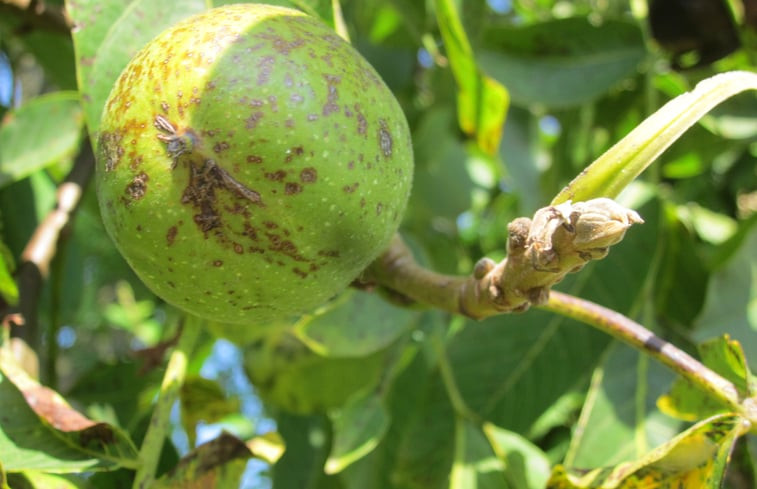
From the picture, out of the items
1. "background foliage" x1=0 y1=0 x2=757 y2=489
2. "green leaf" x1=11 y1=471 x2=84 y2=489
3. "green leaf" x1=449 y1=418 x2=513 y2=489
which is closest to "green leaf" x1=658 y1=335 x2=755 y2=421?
"background foliage" x1=0 y1=0 x2=757 y2=489

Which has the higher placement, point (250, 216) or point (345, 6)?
point (250, 216)

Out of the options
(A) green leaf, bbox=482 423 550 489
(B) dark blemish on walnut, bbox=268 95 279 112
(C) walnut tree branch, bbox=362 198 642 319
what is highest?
(B) dark blemish on walnut, bbox=268 95 279 112

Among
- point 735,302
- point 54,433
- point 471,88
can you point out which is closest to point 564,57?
point 471,88

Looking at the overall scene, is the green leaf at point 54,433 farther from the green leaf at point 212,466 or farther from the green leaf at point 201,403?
the green leaf at point 201,403

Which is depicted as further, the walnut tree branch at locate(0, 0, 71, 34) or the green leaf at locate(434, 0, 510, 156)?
the walnut tree branch at locate(0, 0, 71, 34)

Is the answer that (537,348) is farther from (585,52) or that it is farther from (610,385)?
(585,52)

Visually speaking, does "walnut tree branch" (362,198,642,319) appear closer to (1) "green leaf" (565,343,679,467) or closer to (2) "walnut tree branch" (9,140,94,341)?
(1) "green leaf" (565,343,679,467)

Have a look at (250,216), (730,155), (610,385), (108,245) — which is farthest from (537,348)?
(108,245)
